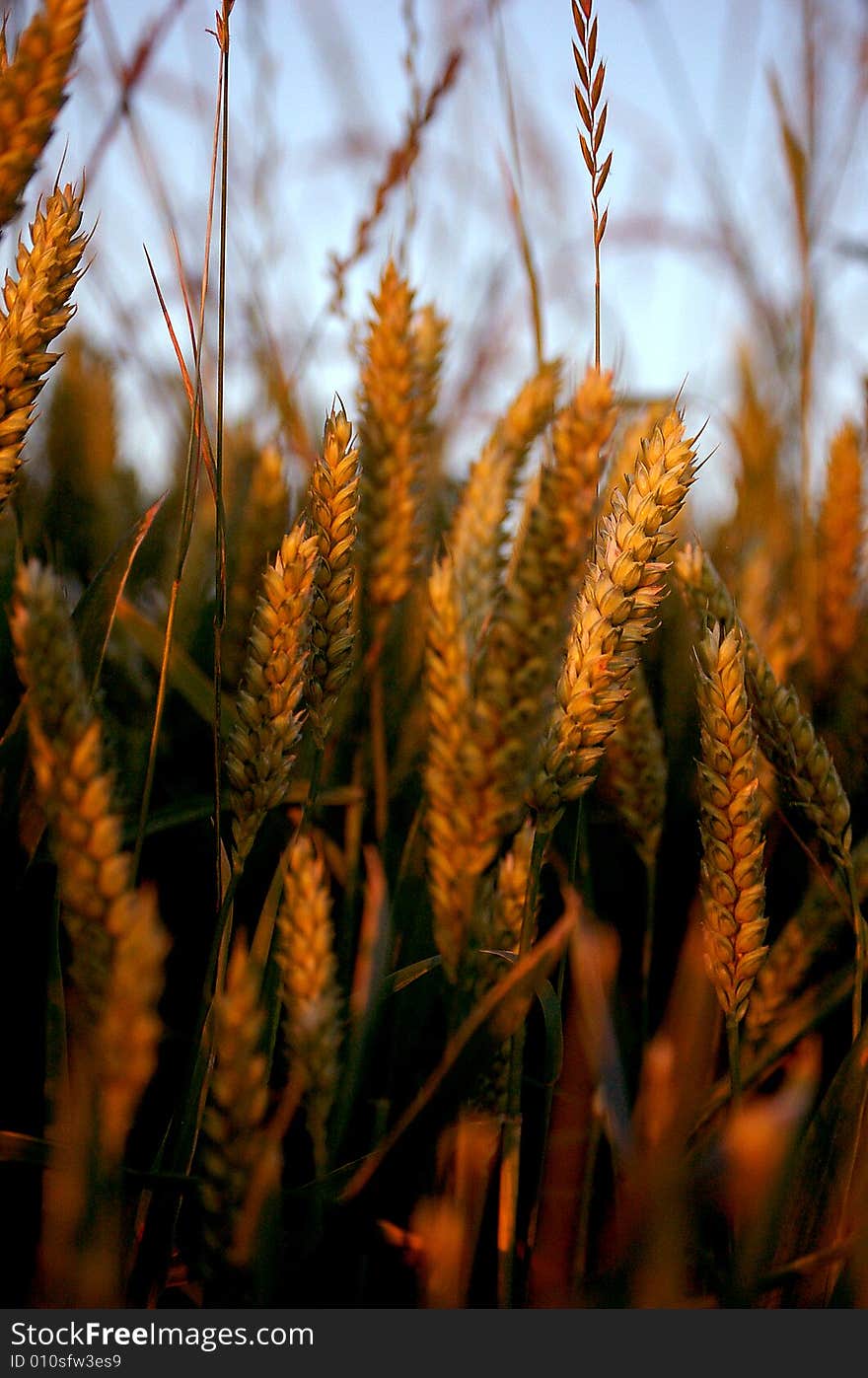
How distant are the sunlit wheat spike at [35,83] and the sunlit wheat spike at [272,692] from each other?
192 mm

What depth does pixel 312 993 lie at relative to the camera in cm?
34

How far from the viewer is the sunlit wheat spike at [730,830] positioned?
1.38 feet

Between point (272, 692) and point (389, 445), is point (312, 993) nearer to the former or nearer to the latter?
point (272, 692)

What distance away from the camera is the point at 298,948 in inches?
13.6

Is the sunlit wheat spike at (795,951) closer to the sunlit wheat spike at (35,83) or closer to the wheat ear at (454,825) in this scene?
the wheat ear at (454,825)

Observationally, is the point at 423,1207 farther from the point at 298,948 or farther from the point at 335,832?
the point at 335,832

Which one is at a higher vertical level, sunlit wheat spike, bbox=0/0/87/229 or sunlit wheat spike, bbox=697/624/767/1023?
sunlit wheat spike, bbox=0/0/87/229

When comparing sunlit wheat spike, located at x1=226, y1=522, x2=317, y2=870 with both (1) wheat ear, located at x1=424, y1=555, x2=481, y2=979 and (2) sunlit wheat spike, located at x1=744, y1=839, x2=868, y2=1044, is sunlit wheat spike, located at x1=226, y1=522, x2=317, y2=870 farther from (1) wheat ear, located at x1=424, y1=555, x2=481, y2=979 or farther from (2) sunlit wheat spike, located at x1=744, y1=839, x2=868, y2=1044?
(2) sunlit wheat spike, located at x1=744, y1=839, x2=868, y2=1044

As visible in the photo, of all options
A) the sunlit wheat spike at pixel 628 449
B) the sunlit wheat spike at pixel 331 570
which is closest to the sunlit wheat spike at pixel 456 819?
the sunlit wheat spike at pixel 331 570

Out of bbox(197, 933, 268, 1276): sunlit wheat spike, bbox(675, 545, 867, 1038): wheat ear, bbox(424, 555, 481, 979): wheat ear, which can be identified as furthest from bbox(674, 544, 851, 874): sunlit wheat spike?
bbox(197, 933, 268, 1276): sunlit wheat spike

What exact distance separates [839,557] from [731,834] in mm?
558

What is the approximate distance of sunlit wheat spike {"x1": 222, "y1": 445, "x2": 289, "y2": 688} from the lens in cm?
74

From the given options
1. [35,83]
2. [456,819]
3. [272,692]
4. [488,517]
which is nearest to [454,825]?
[456,819]

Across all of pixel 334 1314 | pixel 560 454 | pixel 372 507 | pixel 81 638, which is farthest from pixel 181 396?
pixel 334 1314
